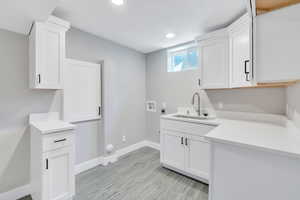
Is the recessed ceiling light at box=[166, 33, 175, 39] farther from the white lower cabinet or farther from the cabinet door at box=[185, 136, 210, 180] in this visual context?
the cabinet door at box=[185, 136, 210, 180]

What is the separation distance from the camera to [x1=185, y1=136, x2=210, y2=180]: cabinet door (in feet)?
6.70

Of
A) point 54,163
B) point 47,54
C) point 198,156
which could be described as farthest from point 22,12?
point 198,156

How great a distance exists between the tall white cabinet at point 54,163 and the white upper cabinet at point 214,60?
2271 millimetres

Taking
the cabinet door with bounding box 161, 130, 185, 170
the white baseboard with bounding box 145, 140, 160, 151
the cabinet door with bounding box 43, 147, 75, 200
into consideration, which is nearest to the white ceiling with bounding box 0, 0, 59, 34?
the cabinet door with bounding box 43, 147, 75, 200

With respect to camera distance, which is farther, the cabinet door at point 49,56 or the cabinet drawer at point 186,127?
the cabinet drawer at point 186,127

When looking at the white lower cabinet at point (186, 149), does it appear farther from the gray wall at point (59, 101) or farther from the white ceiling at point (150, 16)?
the white ceiling at point (150, 16)

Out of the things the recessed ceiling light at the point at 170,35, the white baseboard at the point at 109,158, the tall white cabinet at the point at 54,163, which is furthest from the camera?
the recessed ceiling light at the point at 170,35

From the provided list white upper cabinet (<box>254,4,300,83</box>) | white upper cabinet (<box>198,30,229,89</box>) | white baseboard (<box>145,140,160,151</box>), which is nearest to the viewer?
white upper cabinet (<box>254,4,300,83</box>)

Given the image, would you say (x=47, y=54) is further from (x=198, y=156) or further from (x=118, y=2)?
(x=198, y=156)

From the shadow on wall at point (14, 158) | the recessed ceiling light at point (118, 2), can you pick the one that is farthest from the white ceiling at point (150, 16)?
the shadow on wall at point (14, 158)

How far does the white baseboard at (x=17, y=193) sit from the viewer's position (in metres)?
1.77

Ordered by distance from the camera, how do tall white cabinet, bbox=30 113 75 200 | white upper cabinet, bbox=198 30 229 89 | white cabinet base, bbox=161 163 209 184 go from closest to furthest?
tall white cabinet, bbox=30 113 75 200 < white cabinet base, bbox=161 163 209 184 < white upper cabinet, bbox=198 30 229 89

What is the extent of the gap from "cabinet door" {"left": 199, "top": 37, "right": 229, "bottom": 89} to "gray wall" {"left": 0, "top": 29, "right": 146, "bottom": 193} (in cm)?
173

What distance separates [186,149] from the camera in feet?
7.40
